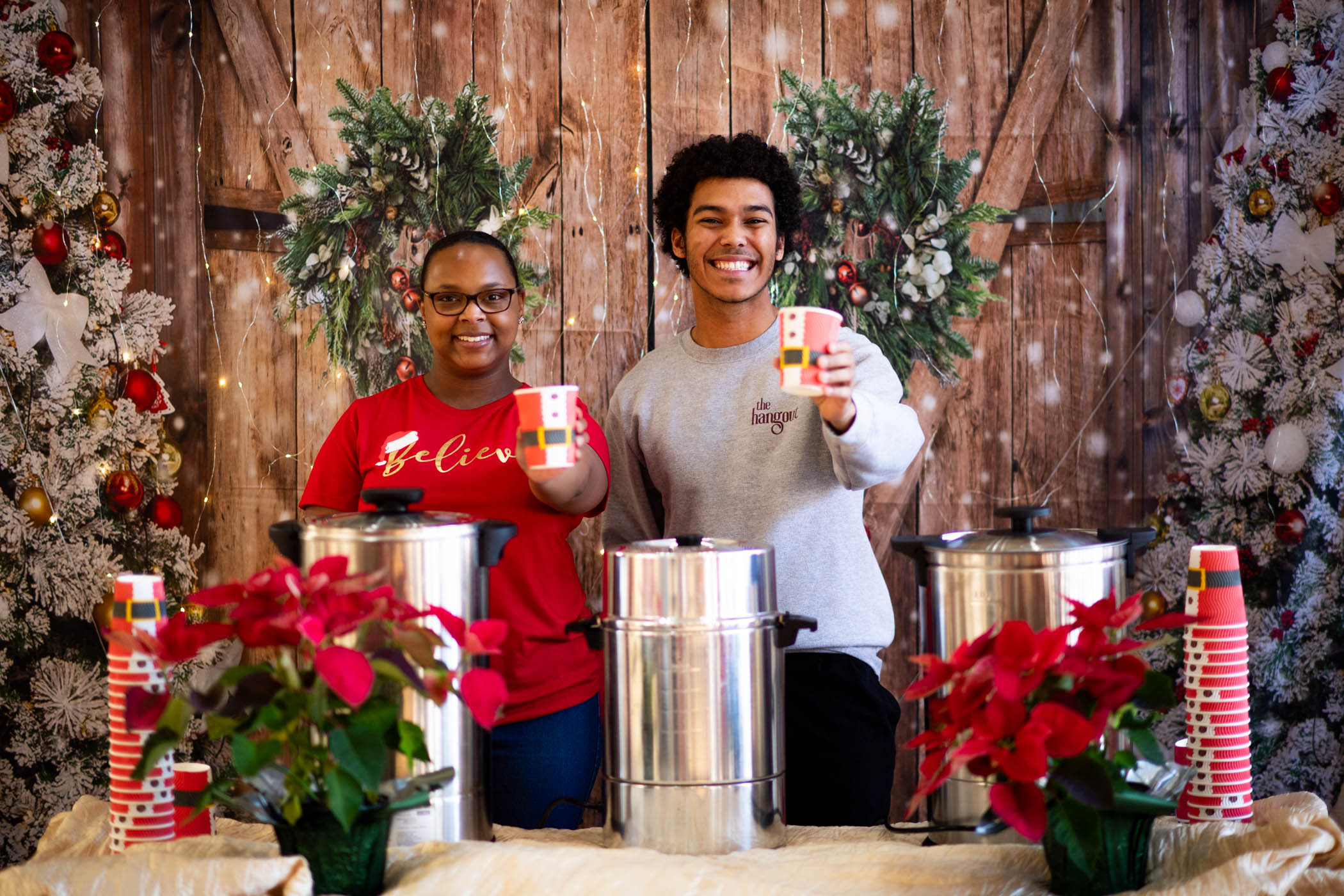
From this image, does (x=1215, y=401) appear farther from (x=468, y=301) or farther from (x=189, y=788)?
(x=189, y=788)

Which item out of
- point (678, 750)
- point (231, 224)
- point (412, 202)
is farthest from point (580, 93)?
point (678, 750)

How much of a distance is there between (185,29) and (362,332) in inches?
28.6

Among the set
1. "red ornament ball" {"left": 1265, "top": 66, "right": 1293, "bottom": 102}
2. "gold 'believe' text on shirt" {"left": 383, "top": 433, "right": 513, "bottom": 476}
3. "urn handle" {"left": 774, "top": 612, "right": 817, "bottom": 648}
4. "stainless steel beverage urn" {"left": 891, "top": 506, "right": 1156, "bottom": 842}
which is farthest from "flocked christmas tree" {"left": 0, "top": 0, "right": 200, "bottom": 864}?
"red ornament ball" {"left": 1265, "top": 66, "right": 1293, "bottom": 102}

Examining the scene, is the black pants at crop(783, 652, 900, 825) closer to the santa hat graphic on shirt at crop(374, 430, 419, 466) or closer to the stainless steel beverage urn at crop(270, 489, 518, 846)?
the stainless steel beverage urn at crop(270, 489, 518, 846)

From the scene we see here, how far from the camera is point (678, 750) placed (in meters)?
1.15

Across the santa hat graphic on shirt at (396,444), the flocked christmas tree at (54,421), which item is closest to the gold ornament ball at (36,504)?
the flocked christmas tree at (54,421)

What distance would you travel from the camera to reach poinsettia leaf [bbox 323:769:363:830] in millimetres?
956

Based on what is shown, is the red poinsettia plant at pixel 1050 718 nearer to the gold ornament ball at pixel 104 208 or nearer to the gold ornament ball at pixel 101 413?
the gold ornament ball at pixel 101 413

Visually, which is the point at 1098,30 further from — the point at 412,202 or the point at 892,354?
the point at 412,202

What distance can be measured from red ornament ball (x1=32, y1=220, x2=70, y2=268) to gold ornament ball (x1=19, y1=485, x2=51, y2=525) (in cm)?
47

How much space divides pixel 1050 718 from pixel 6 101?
2.34 meters

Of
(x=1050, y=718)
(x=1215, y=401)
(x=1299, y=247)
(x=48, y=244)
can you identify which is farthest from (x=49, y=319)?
(x=1299, y=247)

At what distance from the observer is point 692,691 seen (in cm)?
114

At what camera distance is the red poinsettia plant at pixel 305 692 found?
948 millimetres
